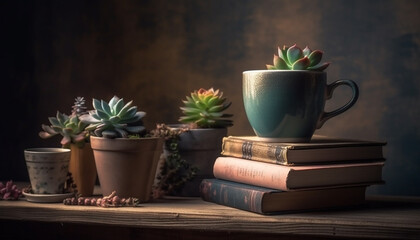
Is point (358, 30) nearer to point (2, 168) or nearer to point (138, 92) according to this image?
point (138, 92)

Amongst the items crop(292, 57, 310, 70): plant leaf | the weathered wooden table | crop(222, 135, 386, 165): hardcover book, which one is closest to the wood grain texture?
the weathered wooden table

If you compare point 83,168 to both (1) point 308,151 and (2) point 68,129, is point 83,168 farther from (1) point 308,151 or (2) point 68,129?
(1) point 308,151

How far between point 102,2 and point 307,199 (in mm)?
867

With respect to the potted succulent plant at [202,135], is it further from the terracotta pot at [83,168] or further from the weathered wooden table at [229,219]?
the terracotta pot at [83,168]

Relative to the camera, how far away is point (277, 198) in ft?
4.12

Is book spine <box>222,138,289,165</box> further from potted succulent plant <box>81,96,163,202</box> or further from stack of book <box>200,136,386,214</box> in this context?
potted succulent plant <box>81,96,163,202</box>

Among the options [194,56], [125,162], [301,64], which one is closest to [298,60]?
[301,64]

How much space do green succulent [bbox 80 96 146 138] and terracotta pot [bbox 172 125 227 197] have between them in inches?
6.0

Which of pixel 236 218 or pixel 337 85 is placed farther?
pixel 337 85

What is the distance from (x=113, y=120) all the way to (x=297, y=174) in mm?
398

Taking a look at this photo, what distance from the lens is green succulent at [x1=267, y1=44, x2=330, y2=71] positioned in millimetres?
1323

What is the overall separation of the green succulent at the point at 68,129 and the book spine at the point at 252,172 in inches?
11.9

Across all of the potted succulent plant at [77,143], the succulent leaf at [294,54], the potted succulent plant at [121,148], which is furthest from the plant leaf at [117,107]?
the succulent leaf at [294,54]

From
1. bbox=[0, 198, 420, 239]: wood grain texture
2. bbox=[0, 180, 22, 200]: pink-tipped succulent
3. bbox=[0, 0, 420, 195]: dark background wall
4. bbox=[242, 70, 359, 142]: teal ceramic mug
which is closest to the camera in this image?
bbox=[0, 198, 420, 239]: wood grain texture
